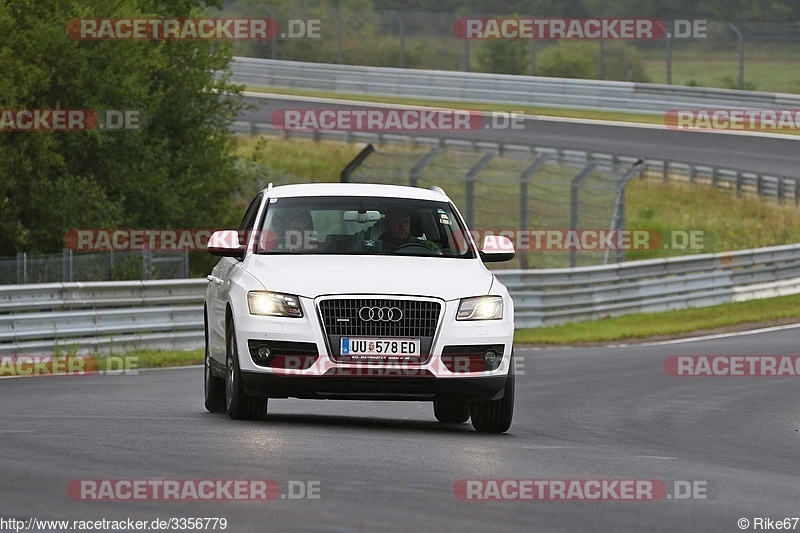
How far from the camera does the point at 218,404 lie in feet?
41.6

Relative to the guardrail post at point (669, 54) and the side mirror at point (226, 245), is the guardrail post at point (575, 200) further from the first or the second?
the side mirror at point (226, 245)

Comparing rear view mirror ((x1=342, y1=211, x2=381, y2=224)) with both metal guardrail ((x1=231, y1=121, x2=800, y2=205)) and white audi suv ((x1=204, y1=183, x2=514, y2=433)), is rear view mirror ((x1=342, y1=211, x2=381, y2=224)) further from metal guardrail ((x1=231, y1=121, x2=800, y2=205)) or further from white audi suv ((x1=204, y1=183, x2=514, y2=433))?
metal guardrail ((x1=231, y1=121, x2=800, y2=205))

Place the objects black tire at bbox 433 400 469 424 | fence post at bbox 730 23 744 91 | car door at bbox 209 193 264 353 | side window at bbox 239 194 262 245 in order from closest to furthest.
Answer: car door at bbox 209 193 264 353, side window at bbox 239 194 262 245, black tire at bbox 433 400 469 424, fence post at bbox 730 23 744 91

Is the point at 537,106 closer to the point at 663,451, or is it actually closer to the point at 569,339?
the point at 569,339

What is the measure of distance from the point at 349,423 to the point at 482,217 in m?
21.1

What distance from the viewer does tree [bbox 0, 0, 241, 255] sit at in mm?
25672

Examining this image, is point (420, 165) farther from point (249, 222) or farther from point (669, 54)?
point (669, 54)

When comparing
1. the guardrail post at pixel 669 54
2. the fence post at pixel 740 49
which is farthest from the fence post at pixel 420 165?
the guardrail post at pixel 669 54

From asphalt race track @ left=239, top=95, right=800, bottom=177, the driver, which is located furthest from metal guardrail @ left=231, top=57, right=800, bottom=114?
the driver

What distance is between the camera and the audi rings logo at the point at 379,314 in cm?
1076

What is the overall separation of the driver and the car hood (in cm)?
23

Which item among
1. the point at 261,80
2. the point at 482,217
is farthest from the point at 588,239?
the point at 261,80

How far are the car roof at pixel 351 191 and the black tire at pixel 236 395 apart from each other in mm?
1313

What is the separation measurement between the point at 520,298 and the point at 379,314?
50.0 ft
